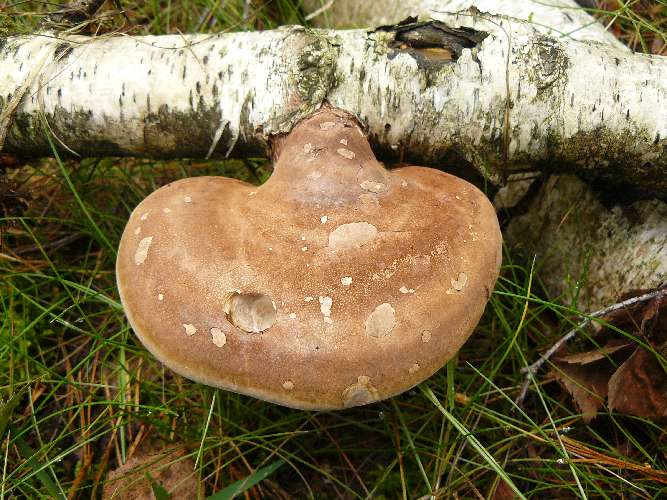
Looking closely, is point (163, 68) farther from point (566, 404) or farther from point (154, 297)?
point (566, 404)

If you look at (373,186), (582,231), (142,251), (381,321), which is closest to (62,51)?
(142,251)

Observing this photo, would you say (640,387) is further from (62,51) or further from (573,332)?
(62,51)

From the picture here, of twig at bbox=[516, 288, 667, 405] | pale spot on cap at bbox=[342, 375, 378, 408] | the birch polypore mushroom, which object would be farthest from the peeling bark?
pale spot on cap at bbox=[342, 375, 378, 408]

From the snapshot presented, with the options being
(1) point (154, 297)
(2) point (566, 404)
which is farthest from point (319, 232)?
(2) point (566, 404)

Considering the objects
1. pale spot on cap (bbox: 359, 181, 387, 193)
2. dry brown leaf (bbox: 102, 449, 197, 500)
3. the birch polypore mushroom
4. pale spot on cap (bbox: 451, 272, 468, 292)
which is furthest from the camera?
dry brown leaf (bbox: 102, 449, 197, 500)

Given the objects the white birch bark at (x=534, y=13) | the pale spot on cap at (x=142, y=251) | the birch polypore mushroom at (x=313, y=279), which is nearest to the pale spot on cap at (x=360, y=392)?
the birch polypore mushroom at (x=313, y=279)

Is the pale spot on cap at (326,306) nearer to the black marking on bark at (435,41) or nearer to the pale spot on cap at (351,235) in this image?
the pale spot on cap at (351,235)

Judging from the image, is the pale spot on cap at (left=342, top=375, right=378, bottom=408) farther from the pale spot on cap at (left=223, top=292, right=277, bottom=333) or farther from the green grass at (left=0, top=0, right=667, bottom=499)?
the green grass at (left=0, top=0, right=667, bottom=499)
